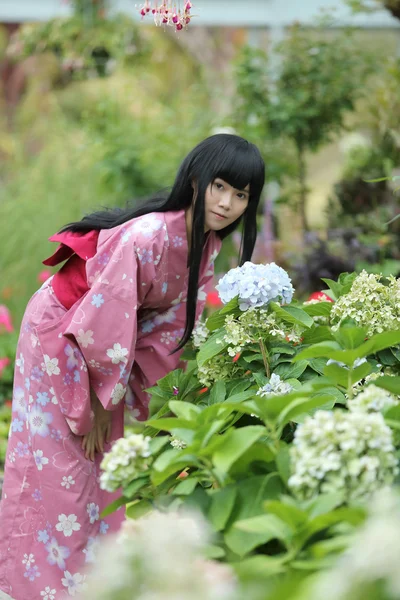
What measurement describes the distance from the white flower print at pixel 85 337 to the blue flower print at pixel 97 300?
0.07m

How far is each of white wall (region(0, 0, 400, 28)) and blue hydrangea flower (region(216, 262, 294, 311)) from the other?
16.6 feet

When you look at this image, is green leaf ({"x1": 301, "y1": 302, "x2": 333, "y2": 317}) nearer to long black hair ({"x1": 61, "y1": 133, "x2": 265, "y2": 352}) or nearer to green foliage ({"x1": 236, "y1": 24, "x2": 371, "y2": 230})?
long black hair ({"x1": 61, "y1": 133, "x2": 265, "y2": 352})

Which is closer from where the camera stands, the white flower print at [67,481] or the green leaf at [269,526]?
the green leaf at [269,526]

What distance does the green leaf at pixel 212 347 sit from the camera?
6.26 feet

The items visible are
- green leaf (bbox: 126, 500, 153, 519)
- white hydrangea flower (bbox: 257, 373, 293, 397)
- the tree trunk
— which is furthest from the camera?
Result: the tree trunk

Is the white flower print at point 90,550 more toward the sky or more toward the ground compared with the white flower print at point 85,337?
more toward the ground

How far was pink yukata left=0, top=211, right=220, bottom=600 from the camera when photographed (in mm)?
2158

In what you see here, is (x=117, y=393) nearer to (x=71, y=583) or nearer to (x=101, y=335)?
(x=101, y=335)

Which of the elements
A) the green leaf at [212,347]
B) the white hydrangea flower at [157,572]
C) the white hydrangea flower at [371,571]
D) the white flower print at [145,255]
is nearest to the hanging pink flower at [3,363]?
the white flower print at [145,255]

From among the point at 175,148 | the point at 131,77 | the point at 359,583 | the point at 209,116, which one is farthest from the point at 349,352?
the point at 131,77

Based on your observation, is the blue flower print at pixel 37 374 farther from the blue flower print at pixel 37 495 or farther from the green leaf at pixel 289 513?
the green leaf at pixel 289 513

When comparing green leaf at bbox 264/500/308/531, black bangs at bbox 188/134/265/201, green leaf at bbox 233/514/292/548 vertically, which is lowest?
green leaf at bbox 233/514/292/548

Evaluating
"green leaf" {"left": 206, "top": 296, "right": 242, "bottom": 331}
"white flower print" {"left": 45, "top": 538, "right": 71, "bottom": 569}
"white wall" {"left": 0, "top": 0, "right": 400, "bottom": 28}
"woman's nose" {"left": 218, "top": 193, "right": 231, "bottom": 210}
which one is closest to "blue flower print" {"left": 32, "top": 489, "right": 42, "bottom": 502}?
"white flower print" {"left": 45, "top": 538, "right": 71, "bottom": 569}

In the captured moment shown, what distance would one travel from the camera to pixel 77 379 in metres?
2.26
